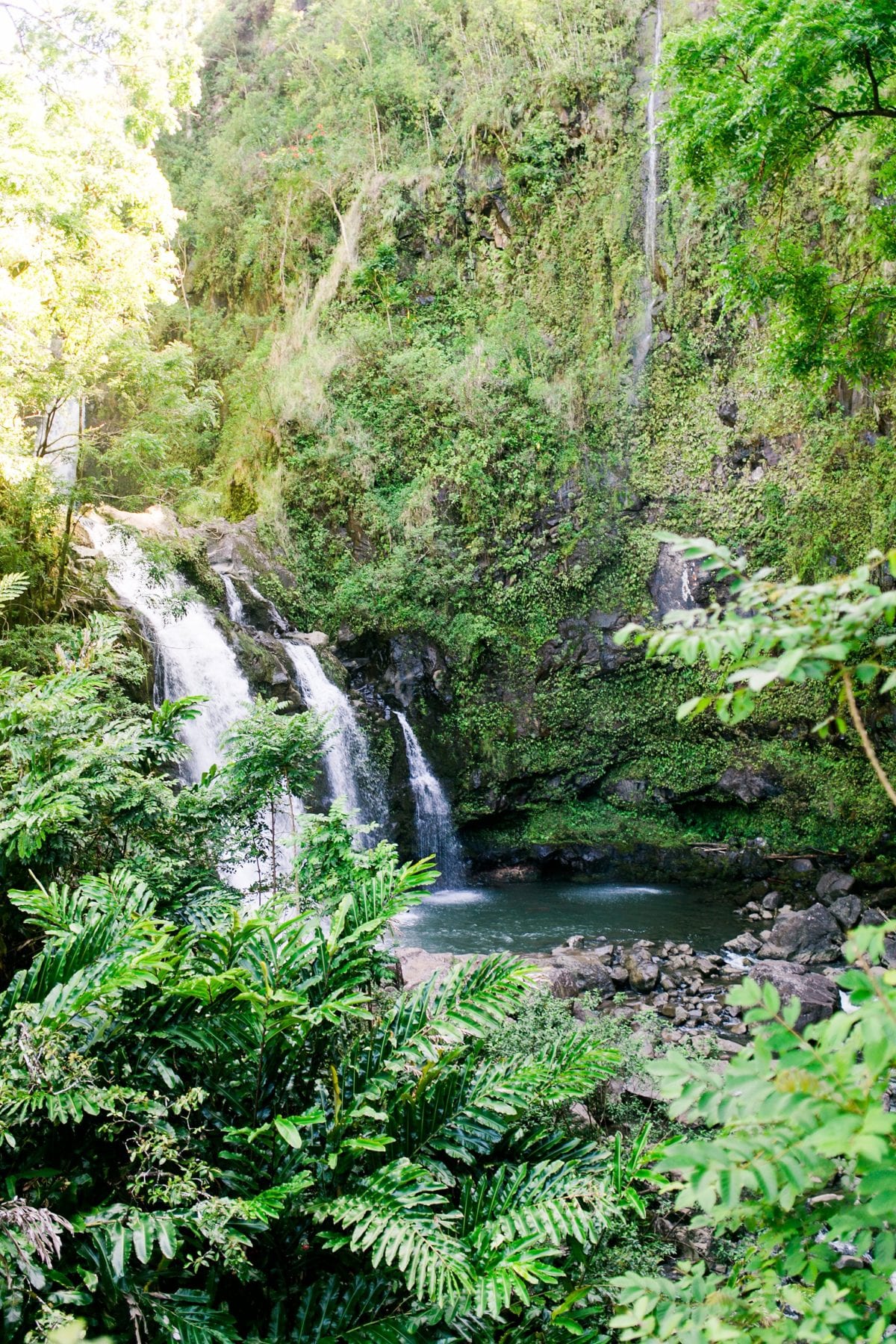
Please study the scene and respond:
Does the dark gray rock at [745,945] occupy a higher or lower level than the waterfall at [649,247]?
lower

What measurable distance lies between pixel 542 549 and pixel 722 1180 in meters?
11.5

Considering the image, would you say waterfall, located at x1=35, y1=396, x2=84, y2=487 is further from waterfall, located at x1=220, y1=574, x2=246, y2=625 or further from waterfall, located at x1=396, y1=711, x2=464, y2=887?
waterfall, located at x1=396, y1=711, x2=464, y2=887

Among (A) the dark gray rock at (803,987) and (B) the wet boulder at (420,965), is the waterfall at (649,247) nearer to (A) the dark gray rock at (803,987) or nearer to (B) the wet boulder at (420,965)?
(A) the dark gray rock at (803,987)

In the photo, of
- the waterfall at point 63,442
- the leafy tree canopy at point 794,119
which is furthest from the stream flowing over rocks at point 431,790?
the leafy tree canopy at point 794,119

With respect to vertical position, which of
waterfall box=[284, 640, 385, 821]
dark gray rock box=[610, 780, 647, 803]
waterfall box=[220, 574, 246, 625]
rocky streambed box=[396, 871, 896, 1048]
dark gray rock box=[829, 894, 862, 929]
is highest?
waterfall box=[220, 574, 246, 625]

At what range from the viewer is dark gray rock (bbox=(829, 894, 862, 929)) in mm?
8508

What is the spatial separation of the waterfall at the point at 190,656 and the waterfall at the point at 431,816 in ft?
9.78

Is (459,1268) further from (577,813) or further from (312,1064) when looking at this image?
(577,813)

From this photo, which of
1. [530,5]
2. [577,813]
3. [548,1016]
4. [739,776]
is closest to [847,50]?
[548,1016]

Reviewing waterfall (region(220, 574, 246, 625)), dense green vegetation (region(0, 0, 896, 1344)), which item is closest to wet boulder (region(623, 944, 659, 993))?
dense green vegetation (region(0, 0, 896, 1344))

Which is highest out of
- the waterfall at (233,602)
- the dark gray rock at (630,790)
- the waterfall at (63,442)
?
the waterfall at (63,442)

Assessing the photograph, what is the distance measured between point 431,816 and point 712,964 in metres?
4.97

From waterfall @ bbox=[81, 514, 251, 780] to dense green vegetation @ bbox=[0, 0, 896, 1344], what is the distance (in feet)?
2.93

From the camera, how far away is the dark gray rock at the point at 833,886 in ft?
30.7
